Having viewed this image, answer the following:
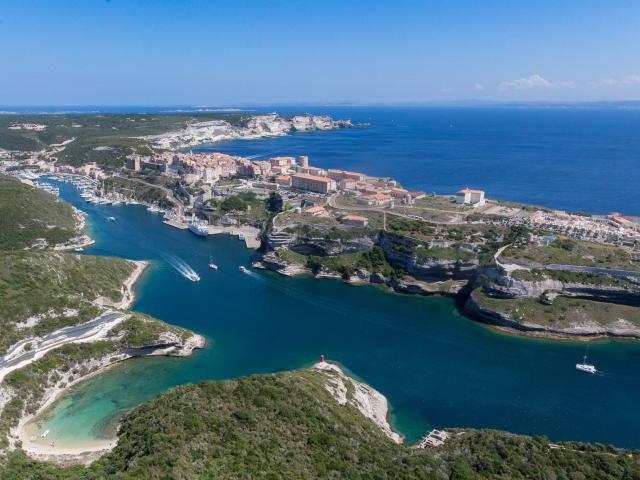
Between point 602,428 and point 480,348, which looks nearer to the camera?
point 602,428

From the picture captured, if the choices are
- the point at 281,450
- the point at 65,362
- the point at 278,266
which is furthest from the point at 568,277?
the point at 65,362

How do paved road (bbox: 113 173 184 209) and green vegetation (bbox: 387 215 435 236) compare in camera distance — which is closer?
green vegetation (bbox: 387 215 435 236)

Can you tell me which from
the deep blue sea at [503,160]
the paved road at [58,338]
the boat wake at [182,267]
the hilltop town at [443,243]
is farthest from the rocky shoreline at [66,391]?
the deep blue sea at [503,160]

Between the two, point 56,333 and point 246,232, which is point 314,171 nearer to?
point 246,232

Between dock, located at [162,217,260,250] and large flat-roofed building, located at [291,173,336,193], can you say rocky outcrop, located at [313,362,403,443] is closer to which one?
dock, located at [162,217,260,250]

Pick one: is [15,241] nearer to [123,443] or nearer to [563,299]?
[123,443]

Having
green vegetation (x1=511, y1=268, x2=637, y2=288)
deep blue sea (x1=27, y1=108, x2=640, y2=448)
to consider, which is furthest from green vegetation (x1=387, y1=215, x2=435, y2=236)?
green vegetation (x1=511, y1=268, x2=637, y2=288)

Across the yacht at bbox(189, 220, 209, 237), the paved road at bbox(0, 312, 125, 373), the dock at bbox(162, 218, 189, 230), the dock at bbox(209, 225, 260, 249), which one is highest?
the paved road at bbox(0, 312, 125, 373)

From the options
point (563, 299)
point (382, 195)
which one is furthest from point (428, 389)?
point (382, 195)
